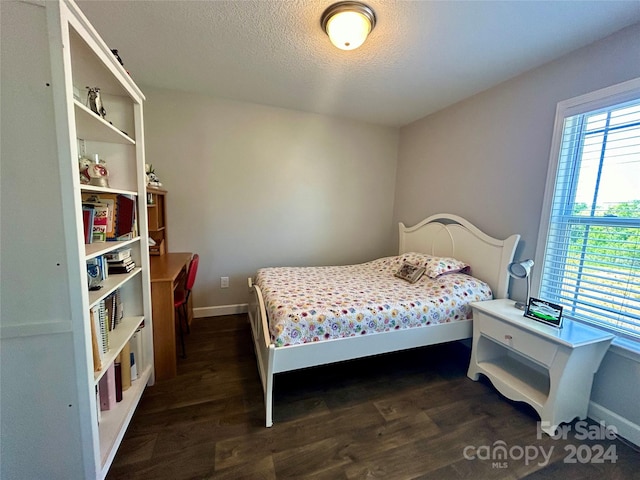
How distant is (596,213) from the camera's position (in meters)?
1.77

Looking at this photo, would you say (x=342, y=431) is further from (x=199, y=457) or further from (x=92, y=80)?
(x=92, y=80)

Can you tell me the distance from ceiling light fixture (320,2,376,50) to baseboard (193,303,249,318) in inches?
112

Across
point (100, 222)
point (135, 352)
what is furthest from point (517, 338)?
point (100, 222)

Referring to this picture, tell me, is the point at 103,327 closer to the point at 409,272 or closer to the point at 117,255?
the point at 117,255

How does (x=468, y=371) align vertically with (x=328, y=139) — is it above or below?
below

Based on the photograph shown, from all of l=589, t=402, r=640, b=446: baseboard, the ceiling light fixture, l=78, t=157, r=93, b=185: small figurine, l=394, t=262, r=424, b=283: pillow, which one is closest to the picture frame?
l=589, t=402, r=640, b=446: baseboard

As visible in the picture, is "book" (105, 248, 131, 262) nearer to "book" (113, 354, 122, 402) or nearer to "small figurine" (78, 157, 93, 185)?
"small figurine" (78, 157, 93, 185)

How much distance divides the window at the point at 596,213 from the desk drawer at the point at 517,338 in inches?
19.2

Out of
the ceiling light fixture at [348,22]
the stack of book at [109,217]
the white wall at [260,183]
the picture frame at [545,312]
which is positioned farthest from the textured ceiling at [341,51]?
the picture frame at [545,312]

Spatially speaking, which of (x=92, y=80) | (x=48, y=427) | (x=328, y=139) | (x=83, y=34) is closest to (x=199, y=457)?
(x=48, y=427)

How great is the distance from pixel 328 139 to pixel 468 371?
287cm

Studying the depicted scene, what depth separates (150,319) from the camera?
6.07ft

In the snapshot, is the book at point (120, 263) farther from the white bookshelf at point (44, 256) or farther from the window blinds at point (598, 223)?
the window blinds at point (598, 223)

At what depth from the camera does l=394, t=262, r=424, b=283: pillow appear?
2455mm
